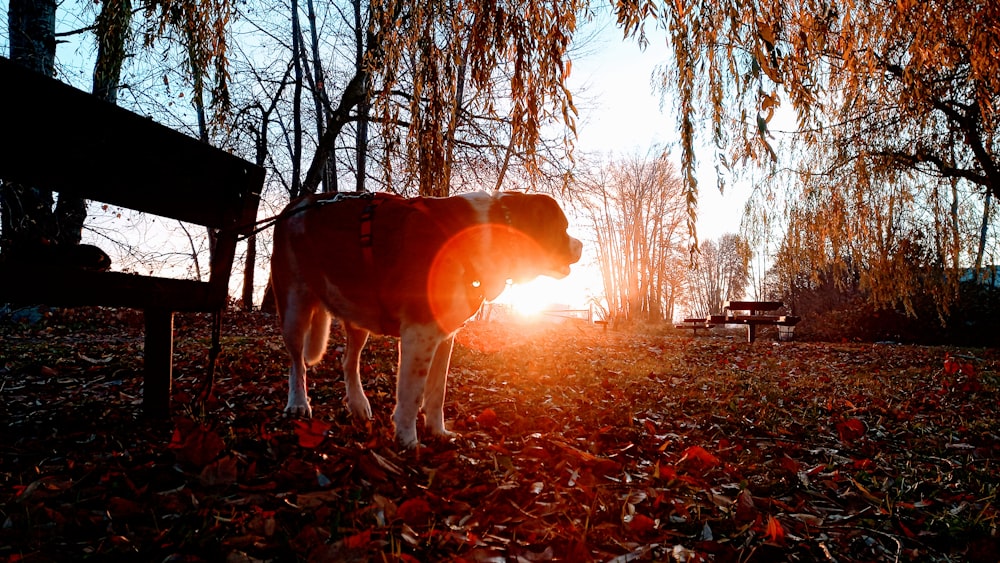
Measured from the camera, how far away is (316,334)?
3412 millimetres

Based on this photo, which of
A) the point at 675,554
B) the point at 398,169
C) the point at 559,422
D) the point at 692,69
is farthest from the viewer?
the point at 398,169

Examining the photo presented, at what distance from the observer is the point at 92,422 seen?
292 cm

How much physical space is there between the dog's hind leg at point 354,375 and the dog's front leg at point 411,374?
0.72m

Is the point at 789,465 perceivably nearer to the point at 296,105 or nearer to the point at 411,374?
the point at 411,374

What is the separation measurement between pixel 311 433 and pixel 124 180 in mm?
1634

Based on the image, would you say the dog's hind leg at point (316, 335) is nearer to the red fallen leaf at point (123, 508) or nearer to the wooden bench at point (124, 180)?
the wooden bench at point (124, 180)

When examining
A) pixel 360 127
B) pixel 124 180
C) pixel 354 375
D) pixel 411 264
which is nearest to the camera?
pixel 124 180

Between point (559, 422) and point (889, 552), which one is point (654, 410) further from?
point (889, 552)

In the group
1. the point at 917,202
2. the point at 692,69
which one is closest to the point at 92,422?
the point at 692,69

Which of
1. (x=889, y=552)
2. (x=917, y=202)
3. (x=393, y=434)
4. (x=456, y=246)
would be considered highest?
(x=917, y=202)

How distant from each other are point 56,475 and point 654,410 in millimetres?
3976

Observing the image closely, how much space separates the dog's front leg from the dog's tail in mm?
941

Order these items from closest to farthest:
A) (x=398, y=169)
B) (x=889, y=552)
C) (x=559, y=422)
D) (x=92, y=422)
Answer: (x=889, y=552) → (x=92, y=422) → (x=559, y=422) → (x=398, y=169)

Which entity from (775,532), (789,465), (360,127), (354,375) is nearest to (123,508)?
(354,375)
